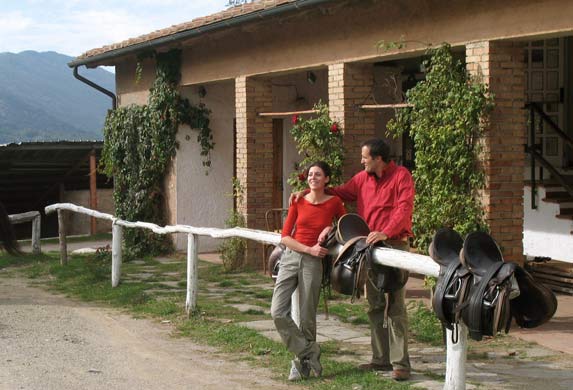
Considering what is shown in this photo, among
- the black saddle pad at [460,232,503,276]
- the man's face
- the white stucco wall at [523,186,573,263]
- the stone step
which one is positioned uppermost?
the man's face

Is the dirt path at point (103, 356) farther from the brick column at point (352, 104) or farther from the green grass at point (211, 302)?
the brick column at point (352, 104)

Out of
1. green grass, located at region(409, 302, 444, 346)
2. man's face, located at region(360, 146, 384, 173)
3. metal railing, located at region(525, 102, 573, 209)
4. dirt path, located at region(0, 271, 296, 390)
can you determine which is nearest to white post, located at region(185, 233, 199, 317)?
dirt path, located at region(0, 271, 296, 390)

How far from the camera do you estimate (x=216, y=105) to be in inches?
605

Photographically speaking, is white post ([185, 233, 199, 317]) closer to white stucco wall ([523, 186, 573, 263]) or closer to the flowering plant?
the flowering plant

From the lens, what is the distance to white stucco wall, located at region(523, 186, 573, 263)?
10867mm

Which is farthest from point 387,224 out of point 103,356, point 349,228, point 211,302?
point 211,302

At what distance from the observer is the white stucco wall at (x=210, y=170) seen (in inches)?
604

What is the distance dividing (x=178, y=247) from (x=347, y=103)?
5.73 m

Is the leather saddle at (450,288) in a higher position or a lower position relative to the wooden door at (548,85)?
lower

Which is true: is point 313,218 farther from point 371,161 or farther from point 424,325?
point 424,325

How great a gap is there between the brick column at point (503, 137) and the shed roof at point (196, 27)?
6.68 ft

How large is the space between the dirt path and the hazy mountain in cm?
8811

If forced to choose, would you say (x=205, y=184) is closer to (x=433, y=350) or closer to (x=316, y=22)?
(x=316, y=22)

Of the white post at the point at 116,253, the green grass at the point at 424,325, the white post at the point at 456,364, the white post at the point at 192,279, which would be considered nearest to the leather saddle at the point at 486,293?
the white post at the point at 456,364
